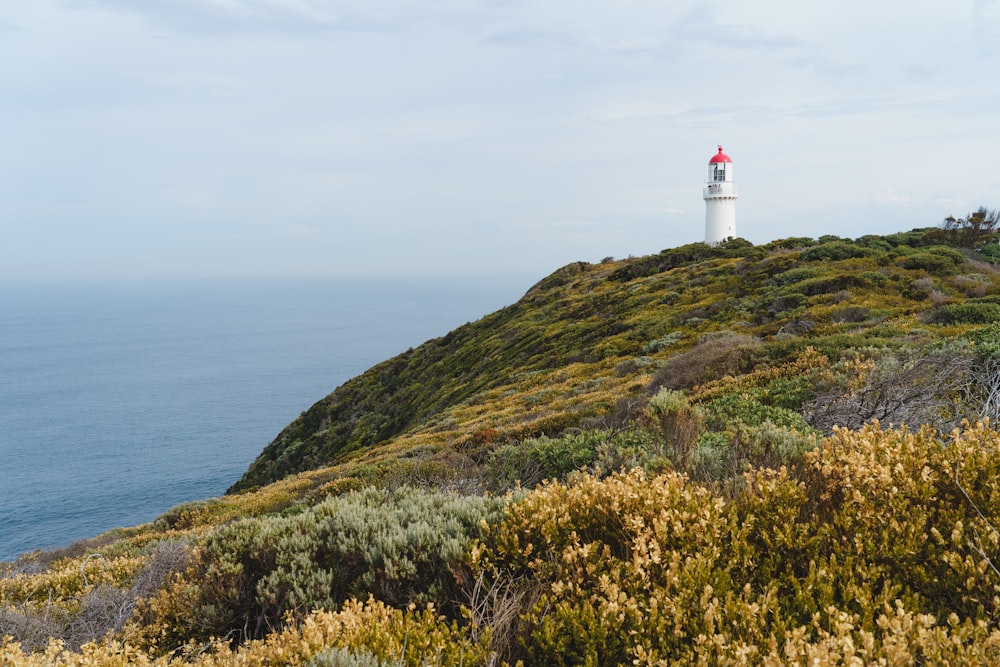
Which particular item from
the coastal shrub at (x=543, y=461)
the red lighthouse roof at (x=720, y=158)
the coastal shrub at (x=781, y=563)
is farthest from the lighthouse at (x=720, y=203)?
the coastal shrub at (x=781, y=563)

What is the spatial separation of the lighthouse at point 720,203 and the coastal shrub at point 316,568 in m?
54.2

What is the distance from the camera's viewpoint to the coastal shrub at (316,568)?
4.64 metres

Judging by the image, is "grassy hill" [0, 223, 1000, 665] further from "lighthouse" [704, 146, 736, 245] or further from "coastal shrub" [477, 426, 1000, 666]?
"lighthouse" [704, 146, 736, 245]

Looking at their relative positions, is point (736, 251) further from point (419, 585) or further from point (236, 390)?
point (236, 390)

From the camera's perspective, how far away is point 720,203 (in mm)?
55375

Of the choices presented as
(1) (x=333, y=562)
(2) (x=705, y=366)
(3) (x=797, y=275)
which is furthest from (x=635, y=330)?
(1) (x=333, y=562)

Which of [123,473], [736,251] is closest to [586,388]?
[736,251]

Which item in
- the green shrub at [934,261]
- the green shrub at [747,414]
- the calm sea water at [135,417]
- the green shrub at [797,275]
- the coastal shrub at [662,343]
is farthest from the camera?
the calm sea water at [135,417]

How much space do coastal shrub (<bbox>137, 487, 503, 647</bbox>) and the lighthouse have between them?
178 ft

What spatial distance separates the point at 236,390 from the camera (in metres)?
106

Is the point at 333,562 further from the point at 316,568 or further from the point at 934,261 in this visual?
the point at 934,261

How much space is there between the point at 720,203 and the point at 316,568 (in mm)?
56667

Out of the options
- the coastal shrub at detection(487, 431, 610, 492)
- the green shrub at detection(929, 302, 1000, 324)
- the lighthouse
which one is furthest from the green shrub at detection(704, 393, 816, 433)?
the lighthouse

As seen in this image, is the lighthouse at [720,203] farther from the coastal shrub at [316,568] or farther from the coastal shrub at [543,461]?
the coastal shrub at [316,568]
